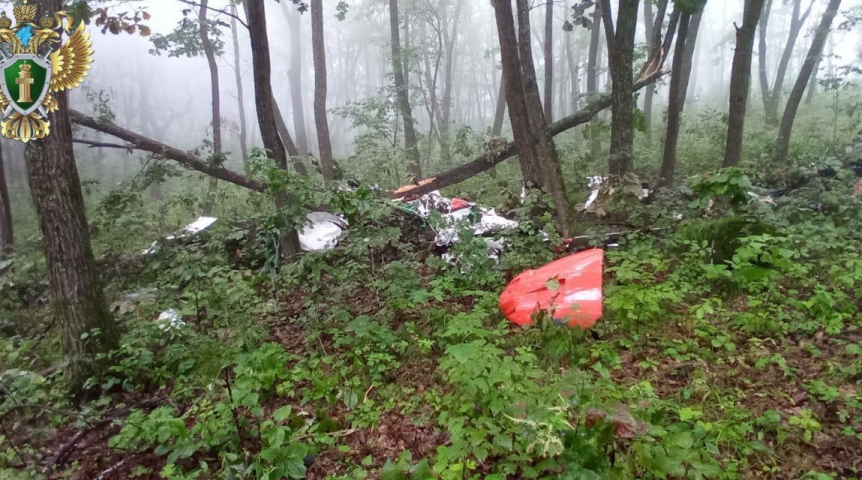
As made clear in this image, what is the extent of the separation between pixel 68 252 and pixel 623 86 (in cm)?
690

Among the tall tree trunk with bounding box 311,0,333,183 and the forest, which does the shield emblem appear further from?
the tall tree trunk with bounding box 311,0,333,183

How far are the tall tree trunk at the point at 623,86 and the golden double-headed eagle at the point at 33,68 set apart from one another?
6.25m

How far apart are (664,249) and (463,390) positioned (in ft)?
10.5

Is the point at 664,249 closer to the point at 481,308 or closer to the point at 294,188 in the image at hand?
the point at 481,308

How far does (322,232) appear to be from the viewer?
6.70 meters

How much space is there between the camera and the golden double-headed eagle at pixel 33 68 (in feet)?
11.4

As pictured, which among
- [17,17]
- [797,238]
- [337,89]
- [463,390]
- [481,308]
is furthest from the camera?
[337,89]

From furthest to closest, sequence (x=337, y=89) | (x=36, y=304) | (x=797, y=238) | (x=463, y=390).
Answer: (x=337, y=89)
(x=36, y=304)
(x=797, y=238)
(x=463, y=390)

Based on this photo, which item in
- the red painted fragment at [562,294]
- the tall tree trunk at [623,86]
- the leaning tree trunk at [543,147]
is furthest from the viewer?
the tall tree trunk at [623,86]

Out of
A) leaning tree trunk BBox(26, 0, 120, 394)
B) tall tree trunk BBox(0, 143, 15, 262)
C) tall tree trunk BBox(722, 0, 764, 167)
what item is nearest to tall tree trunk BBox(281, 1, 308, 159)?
tall tree trunk BBox(0, 143, 15, 262)

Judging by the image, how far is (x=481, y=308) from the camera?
4.12 m

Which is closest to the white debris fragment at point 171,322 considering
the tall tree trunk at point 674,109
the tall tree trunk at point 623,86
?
the tall tree trunk at point 623,86

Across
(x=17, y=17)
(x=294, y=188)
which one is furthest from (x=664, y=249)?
(x=17, y=17)

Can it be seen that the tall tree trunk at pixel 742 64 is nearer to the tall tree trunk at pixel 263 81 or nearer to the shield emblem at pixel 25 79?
the tall tree trunk at pixel 263 81
